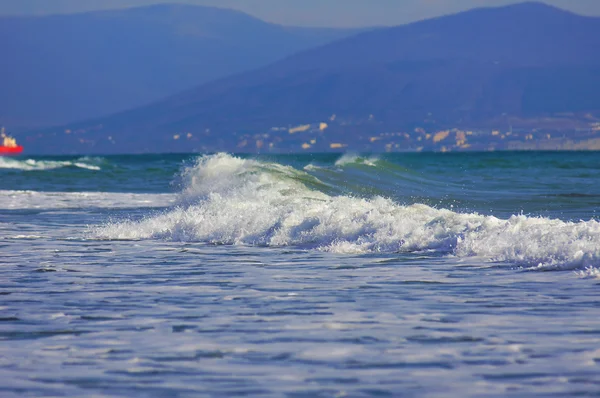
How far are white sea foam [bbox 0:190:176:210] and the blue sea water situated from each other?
399 inches

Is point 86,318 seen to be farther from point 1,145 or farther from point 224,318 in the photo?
point 1,145

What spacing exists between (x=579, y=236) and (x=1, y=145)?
176 metres

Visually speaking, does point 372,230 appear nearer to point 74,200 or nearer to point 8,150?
point 74,200

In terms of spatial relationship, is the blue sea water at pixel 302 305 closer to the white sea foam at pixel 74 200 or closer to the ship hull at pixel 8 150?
the white sea foam at pixel 74 200

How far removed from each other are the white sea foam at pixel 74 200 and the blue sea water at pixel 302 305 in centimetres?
1012

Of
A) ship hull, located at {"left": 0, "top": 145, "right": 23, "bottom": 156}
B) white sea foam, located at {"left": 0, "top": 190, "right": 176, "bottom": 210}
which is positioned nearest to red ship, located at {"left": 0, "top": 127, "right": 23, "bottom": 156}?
ship hull, located at {"left": 0, "top": 145, "right": 23, "bottom": 156}

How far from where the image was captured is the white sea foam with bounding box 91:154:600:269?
13.6m

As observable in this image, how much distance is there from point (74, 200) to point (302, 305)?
25.7 meters

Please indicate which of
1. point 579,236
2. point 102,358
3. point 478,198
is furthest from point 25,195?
point 102,358

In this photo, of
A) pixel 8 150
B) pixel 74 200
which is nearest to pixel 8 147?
pixel 8 150

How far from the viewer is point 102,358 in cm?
778

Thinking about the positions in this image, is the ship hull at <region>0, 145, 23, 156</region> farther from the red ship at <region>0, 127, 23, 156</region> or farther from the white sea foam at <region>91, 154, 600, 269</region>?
the white sea foam at <region>91, 154, 600, 269</region>

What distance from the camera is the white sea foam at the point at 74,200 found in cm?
3112

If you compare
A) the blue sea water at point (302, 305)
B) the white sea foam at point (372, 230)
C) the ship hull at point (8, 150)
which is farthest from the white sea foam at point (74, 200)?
the ship hull at point (8, 150)
